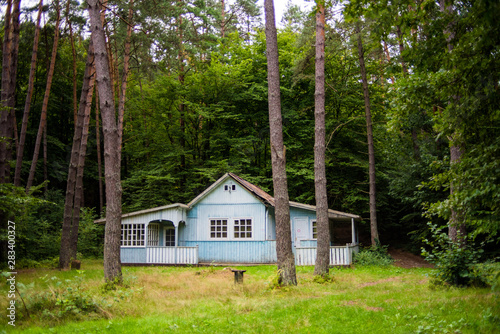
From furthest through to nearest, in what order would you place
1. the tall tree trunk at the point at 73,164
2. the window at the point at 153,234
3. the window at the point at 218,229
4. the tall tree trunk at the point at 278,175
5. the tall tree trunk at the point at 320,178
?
1. the window at the point at 153,234
2. the window at the point at 218,229
3. the tall tree trunk at the point at 73,164
4. the tall tree trunk at the point at 320,178
5. the tall tree trunk at the point at 278,175

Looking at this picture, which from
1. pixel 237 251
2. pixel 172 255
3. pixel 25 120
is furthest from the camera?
pixel 237 251

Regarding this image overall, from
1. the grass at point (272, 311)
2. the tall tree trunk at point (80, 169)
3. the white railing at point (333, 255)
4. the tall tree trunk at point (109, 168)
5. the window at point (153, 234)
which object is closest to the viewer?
the grass at point (272, 311)

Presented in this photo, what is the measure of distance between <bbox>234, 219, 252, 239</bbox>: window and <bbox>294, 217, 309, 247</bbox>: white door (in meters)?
2.34

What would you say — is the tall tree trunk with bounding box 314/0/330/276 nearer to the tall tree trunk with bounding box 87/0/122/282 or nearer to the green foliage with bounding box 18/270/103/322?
the tall tree trunk with bounding box 87/0/122/282

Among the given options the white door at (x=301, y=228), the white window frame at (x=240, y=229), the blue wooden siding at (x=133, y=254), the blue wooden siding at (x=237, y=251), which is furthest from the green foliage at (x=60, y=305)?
the white door at (x=301, y=228)

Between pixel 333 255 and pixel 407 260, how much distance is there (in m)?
6.19

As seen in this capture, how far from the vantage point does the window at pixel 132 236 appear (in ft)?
64.8

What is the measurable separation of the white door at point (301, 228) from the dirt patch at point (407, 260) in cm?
451

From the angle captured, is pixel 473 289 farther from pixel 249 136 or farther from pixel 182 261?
pixel 249 136

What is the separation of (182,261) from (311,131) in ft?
40.7

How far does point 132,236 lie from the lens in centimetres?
1978

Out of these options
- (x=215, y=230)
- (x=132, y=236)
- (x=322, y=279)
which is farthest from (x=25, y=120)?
(x=322, y=279)

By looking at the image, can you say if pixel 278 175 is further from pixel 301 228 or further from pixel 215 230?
pixel 215 230

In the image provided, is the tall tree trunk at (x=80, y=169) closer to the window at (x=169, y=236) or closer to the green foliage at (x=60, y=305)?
the window at (x=169, y=236)
